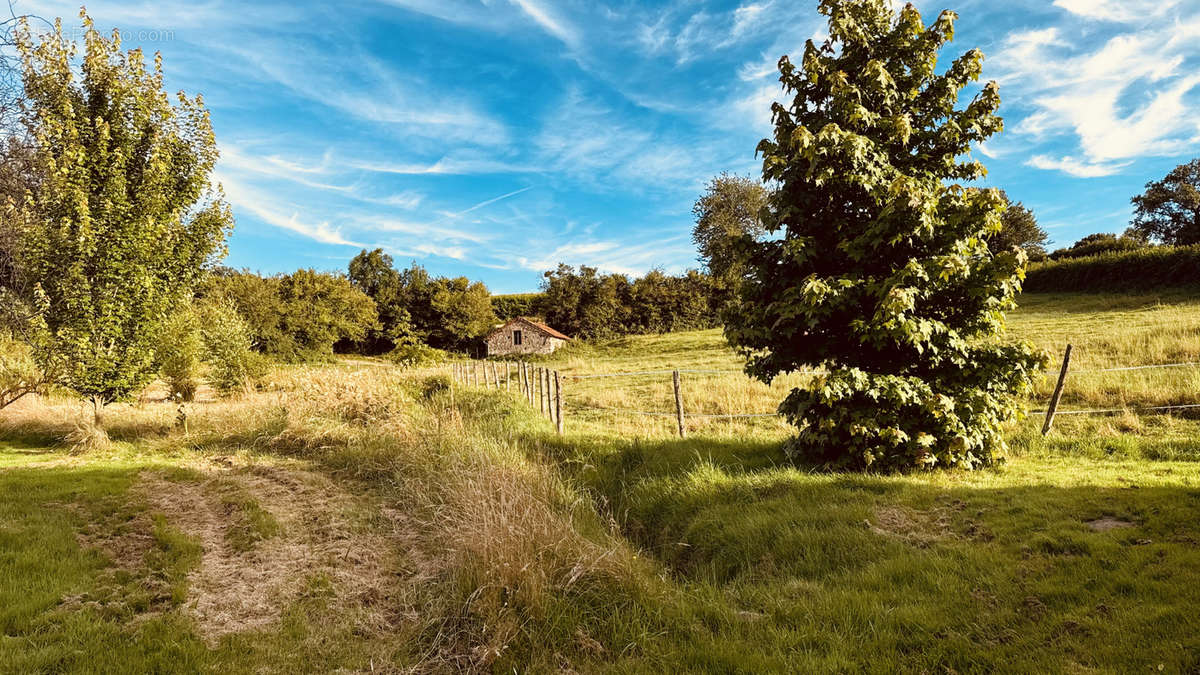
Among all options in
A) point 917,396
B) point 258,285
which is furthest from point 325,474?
point 258,285

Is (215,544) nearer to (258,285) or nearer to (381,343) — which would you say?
(258,285)

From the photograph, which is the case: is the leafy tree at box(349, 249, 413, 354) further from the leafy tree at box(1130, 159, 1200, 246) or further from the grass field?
the leafy tree at box(1130, 159, 1200, 246)

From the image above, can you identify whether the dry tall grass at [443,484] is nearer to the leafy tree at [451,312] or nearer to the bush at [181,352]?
the bush at [181,352]

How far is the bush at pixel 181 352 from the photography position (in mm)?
13445

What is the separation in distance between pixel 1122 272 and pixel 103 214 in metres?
45.3

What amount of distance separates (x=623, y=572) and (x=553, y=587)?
63 cm

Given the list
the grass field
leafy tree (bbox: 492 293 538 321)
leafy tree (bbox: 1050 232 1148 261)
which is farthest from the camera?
leafy tree (bbox: 492 293 538 321)

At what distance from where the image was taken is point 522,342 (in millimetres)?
49688

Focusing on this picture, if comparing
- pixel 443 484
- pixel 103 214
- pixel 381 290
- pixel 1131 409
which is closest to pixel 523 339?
pixel 381 290

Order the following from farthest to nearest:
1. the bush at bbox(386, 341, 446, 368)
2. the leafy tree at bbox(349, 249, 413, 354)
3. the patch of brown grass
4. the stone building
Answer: the leafy tree at bbox(349, 249, 413, 354), the stone building, the bush at bbox(386, 341, 446, 368), the patch of brown grass

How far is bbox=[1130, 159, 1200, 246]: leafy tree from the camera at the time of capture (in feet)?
141

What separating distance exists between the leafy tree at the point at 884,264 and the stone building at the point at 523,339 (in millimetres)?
40423

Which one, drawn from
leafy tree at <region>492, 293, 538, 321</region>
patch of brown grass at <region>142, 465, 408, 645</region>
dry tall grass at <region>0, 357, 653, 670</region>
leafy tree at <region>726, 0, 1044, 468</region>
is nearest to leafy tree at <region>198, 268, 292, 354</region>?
leafy tree at <region>492, 293, 538, 321</region>

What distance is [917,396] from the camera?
722cm
